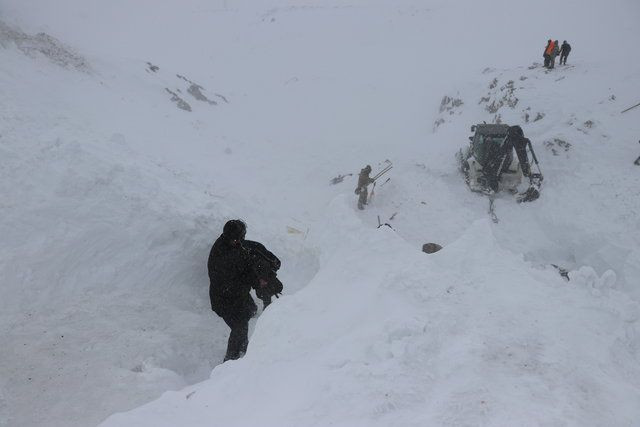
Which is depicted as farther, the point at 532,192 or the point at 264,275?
the point at 532,192

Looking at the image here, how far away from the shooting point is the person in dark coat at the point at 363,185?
1289 cm

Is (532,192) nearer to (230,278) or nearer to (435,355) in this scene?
(230,278)

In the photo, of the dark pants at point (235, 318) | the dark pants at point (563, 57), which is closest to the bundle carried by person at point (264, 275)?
the dark pants at point (235, 318)

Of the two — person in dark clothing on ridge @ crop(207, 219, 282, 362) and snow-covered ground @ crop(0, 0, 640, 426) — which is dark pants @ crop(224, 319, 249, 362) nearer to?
person in dark clothing on ridge @ crop(207, 219, 282, 362)

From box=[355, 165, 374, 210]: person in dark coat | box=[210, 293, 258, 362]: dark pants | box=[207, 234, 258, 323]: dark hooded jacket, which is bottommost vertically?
box=[355, 165, 374, 210]: person in dark coat

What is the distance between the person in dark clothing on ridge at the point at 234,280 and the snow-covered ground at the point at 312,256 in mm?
598

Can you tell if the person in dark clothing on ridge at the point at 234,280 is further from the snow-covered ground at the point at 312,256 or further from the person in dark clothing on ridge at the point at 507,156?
the person in dark clothing on ridge at the point at 507,156

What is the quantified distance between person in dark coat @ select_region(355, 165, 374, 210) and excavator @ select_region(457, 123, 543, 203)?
11.2 ft

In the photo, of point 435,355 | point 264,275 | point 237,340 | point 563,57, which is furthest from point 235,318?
point 563,57

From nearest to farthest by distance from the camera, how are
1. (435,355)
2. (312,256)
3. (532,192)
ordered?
(435,355) < (312,256) < (532,192)

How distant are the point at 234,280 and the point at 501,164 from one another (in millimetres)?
9665

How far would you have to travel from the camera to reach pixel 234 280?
6824 millimetres

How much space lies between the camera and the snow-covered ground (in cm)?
380

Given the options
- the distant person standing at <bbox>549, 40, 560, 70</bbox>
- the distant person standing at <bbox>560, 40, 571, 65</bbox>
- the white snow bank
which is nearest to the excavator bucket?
the white snow bank
